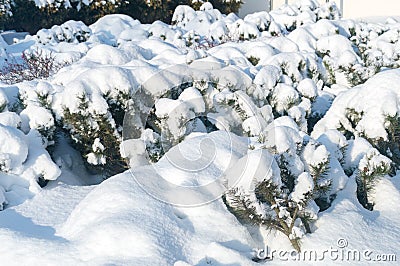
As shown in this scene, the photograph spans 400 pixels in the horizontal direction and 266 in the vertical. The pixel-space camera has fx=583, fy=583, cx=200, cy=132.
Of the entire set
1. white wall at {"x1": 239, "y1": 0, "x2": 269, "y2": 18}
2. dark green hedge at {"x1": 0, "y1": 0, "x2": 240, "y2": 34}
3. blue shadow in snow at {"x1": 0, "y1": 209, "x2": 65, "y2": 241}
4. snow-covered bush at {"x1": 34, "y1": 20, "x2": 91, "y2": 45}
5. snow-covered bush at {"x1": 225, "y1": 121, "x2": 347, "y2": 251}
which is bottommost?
white wall at {"x1": 239, "y1": 0, "x2": 269, "y2": 18}

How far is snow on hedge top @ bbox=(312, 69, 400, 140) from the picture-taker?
3771 mm

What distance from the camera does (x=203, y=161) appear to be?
3.32 meters

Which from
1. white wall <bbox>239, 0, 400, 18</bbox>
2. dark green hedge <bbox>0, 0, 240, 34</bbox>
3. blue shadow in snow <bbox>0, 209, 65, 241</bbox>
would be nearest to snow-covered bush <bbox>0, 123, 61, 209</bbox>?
blue shadow in snow <bbox>0, 209, 65, 241</bbox>

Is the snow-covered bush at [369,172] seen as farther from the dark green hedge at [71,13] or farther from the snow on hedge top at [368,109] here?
the dark green hedge at [71,13]

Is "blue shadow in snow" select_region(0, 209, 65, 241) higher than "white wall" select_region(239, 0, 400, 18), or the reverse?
"blue shadow in snow" select_region(0, 209, 65, 241)

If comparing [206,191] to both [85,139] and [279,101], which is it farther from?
[279,101]

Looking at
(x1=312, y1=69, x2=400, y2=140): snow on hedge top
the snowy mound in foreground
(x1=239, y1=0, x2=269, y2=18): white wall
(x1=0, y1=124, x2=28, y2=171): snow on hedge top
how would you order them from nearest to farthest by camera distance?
the snowy mound in foreground < (x1=0, y1=124, x2=28, y2=171): snow on hedge top < (x1=312, y1=69, x2=400, y2=140): snow on hedge top < (x1=239, y1=0, x2=269, y2=18): white wall

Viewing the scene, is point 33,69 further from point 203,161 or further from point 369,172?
point 369,172

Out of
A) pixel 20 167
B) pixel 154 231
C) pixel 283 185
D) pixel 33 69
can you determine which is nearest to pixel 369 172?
pixel 283 185

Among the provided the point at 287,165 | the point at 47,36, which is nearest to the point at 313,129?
the point at 287,165

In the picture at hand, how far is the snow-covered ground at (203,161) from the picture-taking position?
2.87 meters

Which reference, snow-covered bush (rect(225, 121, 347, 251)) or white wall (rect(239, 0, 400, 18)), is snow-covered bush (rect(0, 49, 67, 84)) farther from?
white wall (rect(239, 0, 400, 18))

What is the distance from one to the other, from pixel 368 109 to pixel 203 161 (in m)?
1.27

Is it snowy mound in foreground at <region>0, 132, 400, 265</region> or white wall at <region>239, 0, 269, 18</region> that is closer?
snowy mound in foreground at <region>0, 132, 400, 265</region>
